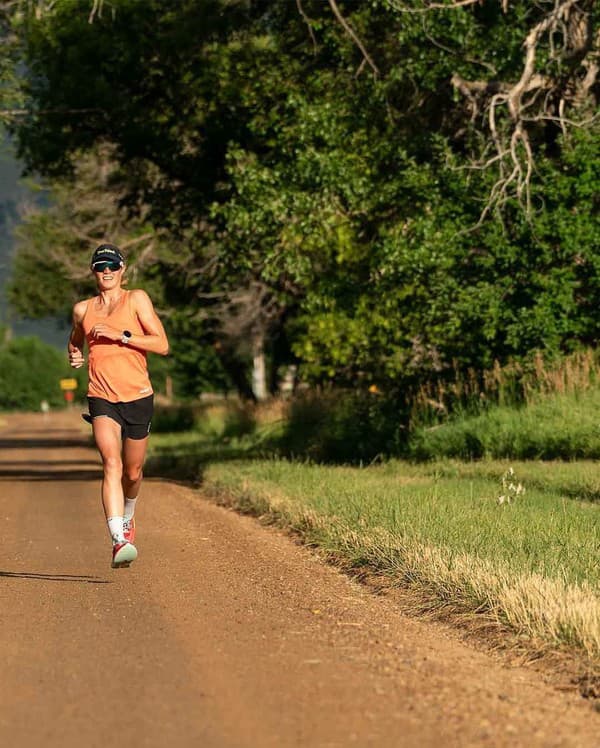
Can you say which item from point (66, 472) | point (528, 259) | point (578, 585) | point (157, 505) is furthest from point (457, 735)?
point (66, 472)

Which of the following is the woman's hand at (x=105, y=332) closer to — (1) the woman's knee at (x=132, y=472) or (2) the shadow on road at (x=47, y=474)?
(1) the woman's knee at (x=132, y=472)

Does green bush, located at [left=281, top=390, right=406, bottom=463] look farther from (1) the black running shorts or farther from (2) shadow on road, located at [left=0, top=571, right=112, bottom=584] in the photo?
(1) the black running shorts

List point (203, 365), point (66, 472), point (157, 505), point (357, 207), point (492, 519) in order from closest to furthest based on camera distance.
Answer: point (492, 519), point (157, 505), point (357, 207), point (66, 472), point (203, 365)

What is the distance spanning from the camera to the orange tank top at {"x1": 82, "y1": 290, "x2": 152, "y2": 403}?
981 cm

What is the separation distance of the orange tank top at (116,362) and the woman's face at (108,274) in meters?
0.12

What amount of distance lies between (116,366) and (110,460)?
2.03 feet

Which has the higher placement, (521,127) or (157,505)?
(521,127)

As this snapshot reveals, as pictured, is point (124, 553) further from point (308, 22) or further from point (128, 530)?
point (308, 22)

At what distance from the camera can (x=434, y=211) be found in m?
18.8

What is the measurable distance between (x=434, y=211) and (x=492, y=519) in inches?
319

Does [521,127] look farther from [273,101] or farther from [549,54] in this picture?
[273,101]

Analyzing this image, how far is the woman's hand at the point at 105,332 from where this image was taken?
380 inches

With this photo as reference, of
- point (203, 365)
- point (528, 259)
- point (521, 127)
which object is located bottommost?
point (203, 365)

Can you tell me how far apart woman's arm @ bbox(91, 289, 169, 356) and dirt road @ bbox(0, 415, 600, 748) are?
153 centimetres
